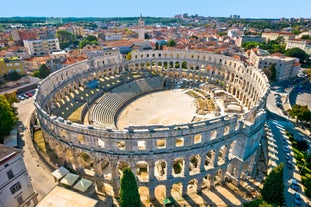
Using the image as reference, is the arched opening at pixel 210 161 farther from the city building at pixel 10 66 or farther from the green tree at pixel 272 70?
the city building at pixel 10 66

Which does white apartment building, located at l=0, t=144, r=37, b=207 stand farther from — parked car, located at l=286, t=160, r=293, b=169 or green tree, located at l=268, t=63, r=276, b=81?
green tree, located at l=268, t=63, r=276, b=81

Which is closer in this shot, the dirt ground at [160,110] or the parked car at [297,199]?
the parked car at [297,199]

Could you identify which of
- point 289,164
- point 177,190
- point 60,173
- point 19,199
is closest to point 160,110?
point 177,190

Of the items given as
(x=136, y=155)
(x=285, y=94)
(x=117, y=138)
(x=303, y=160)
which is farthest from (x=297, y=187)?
(x=285, y=94)

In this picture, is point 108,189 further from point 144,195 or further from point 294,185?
point 294,185

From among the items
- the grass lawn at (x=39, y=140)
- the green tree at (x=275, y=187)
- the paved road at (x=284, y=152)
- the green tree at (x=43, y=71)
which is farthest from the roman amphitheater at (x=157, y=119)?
the green tree at (x=43, y=71)

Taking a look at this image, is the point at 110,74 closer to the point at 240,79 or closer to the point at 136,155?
the point at 240,79

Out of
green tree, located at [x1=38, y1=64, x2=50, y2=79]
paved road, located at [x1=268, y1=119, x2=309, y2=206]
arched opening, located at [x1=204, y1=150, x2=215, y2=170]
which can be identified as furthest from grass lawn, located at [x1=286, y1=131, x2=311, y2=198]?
green tree, located at [x1=38, y1=64, x2=50, y2=79]
